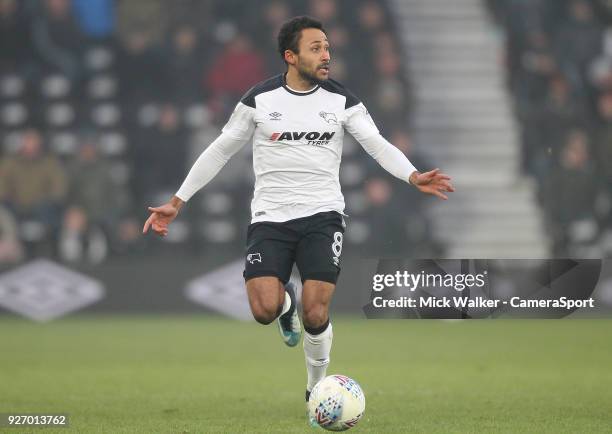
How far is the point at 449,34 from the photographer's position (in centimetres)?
2238

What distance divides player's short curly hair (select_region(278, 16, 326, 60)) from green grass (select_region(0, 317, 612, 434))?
228cm

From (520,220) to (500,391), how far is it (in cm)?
1061

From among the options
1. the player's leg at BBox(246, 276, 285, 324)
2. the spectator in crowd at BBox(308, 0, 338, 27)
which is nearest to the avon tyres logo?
the player's leg at BBox(246, 276, 285, 324)

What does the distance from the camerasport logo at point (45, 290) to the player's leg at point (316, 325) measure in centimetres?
890

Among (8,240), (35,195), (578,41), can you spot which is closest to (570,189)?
(578,41)

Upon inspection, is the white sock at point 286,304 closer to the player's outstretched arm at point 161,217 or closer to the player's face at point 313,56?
the player's outstretched arm at point 161,217

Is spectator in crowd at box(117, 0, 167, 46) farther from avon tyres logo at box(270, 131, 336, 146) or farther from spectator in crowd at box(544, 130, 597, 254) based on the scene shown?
avon tyres logo at box(270, 131, 336, 146)

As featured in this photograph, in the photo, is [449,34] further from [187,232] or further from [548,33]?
[187,232]

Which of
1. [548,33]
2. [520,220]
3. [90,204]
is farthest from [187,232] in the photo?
[548,33]

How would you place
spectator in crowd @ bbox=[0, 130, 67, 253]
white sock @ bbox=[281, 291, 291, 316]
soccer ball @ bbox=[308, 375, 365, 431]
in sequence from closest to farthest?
1. soccer ball @ bbox=[308, 375, 365, 431]
2. white sock @ bbox=[281, 291, 291, 316]
3. spectator in crowd @ bbox=[0, 130, 67, 253]

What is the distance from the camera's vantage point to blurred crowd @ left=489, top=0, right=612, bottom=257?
18484mm

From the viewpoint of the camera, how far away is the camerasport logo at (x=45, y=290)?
16.6 metres

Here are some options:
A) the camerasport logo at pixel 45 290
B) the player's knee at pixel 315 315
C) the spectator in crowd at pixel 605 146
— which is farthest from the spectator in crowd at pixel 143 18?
the player's knee at pixel 315 315

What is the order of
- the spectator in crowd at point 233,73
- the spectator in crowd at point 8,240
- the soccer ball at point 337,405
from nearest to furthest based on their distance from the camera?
the soccer ball at point 337,405 < the spectator in crowd at point 8,240 < the spectator in crowd at point 233,73
